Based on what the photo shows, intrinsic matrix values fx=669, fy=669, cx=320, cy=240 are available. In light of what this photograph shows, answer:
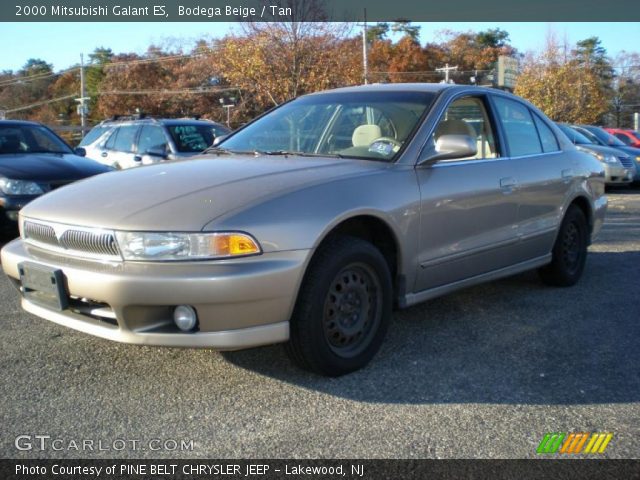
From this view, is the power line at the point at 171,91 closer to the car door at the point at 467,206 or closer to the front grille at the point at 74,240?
the car door at the point at 467,206

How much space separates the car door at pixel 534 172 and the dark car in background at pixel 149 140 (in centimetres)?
601

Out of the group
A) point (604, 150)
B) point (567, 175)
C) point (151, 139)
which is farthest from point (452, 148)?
point (604, 150)

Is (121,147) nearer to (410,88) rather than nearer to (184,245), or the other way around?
(410,88)

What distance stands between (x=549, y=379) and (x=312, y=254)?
1.48m

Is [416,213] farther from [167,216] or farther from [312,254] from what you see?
[167,216]

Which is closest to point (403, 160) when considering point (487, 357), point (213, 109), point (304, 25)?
point (487, 357)

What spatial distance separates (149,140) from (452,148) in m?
7.62

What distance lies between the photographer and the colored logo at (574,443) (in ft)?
9.38

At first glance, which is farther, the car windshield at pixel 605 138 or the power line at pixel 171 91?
the power line at pixel 171 91

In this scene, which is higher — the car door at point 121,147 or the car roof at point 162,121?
the car roof at point 162,121

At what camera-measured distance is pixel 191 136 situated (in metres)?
10.7

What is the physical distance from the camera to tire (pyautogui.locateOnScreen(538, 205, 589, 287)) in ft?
18.1

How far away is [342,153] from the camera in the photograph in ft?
13.7


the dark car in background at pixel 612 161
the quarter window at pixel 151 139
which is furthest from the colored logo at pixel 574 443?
the dark car in background at pixel 612 161
